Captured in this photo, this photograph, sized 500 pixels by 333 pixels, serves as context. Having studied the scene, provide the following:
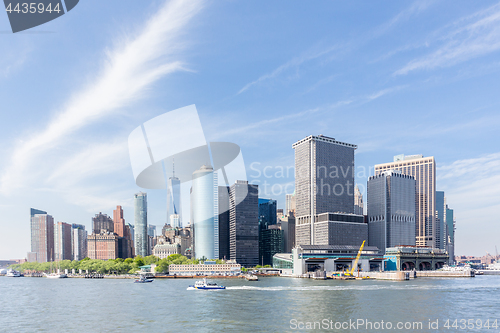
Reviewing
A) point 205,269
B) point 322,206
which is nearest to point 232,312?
point 205,269

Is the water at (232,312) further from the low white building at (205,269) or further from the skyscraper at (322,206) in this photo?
the skyscraper at (322,206)

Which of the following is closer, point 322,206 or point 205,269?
point 205,269

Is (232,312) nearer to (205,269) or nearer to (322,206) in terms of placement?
(205,269)

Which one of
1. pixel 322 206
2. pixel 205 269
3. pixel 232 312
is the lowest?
pixel 205 269

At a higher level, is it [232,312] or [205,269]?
[232,312]

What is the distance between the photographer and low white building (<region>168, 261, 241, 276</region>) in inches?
6068

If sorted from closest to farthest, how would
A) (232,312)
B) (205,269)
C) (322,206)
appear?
(232,312), (205,269), (322,206)

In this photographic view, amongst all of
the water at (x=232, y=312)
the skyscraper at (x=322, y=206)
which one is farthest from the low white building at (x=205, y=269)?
the water at (x=232, y=312)

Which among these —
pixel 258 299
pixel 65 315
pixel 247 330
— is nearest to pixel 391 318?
pixel 247 330

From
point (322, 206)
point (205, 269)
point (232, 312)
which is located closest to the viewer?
point (232, 312)

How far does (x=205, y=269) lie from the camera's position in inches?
6230

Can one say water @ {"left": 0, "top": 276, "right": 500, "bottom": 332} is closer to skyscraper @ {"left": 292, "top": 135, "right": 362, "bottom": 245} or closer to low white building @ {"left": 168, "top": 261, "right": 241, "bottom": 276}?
low white building @ {"left": 168, "top": 261, "right": 241, "bottom": 276}

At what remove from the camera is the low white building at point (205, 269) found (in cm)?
15412

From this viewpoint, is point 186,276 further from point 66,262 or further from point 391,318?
point 391,318
